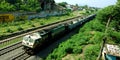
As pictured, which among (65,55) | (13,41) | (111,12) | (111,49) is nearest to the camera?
(111,49)

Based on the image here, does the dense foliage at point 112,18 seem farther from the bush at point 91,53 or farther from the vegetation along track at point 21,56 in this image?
the vegetation along track at point 21,56

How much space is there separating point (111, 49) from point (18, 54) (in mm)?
13447

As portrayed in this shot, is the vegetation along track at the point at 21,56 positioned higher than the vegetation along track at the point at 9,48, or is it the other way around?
the vegetation along track at the point at 9,48

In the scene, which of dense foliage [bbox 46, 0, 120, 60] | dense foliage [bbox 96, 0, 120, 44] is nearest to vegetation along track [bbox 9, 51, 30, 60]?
dense foliage [bbox 46, 0, 120, 60]

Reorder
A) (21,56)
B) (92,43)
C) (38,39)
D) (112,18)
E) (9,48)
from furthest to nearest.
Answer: (112,18)
(92,43)
(9,48)
(38,39)
(21,56)

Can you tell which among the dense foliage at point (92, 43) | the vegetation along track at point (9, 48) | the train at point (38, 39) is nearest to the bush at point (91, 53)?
the dense foliage at point (92, 43)

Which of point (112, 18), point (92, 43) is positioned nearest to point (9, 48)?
point (92, 43)

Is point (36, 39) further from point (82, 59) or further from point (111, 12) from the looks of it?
point (111, 12)

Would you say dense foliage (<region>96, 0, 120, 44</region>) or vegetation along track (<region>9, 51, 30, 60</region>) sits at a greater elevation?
dense foliage (<region>96, 0, 120, 44</region>)

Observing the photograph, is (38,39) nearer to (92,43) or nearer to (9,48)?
(9,48)

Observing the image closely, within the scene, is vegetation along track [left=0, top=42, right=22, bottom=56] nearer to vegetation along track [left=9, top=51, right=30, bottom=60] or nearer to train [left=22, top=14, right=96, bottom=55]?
vegetation along track [left=9, top=51, right=30, bottom=60]

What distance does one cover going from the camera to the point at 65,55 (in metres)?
24.5

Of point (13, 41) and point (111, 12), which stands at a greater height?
point (111, 12)

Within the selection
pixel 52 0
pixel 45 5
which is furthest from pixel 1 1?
pixel 52 0
